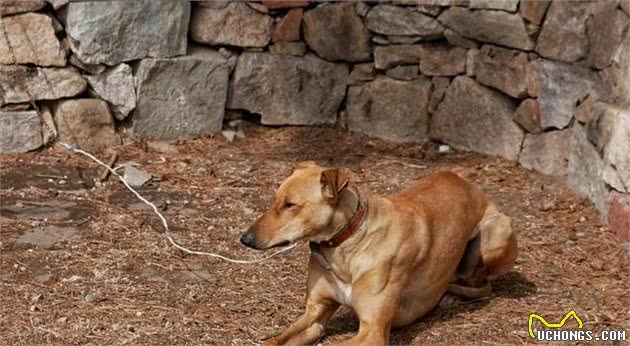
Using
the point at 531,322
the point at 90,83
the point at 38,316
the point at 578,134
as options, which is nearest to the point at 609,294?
the point at 531,322

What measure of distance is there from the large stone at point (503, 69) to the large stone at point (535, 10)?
246 mm

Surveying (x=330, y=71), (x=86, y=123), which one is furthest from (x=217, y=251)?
(x=330, y=71)

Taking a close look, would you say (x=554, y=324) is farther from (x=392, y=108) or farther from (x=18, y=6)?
(x=18, y=6)

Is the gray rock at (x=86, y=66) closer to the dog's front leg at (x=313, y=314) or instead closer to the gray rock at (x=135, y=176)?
the gray rock at (x=135, y=176)

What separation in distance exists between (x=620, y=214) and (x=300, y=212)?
240 centimetres

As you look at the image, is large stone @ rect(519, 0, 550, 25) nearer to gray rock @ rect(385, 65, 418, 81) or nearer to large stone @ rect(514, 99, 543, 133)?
large stone @ rect(514, 99, 543, 133)

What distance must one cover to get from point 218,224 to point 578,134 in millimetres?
2306

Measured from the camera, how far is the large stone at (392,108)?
302 inches

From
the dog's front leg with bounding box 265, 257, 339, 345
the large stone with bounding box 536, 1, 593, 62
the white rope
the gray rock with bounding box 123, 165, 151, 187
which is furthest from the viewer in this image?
the gray rock with bounding box 123, 165, 151, 187

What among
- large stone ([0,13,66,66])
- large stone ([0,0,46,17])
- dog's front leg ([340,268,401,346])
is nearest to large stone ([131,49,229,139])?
large stone ([0,13,66,66])

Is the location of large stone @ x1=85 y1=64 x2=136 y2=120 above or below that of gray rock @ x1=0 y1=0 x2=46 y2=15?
below

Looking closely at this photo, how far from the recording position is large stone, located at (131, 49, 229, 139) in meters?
7.38

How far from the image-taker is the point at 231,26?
761 centimetres

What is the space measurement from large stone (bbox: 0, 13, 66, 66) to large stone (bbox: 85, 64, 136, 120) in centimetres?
31
